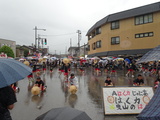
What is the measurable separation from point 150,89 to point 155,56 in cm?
230

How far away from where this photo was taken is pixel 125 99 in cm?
527

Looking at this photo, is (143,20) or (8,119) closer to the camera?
(8,119)

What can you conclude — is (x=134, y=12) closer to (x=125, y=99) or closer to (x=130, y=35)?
(x=130, y=35)

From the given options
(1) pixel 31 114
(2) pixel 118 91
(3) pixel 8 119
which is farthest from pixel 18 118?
(2) pixel 118 91

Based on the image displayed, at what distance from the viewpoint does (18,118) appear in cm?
526

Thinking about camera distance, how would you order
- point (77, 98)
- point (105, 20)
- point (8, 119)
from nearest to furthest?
point (8, 119)
point (77, 98)
point (105, 20)

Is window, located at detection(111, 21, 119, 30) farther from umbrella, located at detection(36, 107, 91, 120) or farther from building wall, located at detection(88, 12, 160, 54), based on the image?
umbrella, located at detection(36, 107, 91, 120)

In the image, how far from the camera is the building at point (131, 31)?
73.7 ft

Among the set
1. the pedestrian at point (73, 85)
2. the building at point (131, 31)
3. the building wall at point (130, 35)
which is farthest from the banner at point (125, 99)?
the building wall at point (130, 35)

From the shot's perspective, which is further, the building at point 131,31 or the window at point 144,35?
the window at point 144,35

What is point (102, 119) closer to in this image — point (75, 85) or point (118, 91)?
point (118, 91)

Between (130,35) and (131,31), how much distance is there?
2.26ft

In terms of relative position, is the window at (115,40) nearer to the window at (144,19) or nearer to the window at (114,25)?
the window at (114,25)

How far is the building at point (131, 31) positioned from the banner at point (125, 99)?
19.5 m
